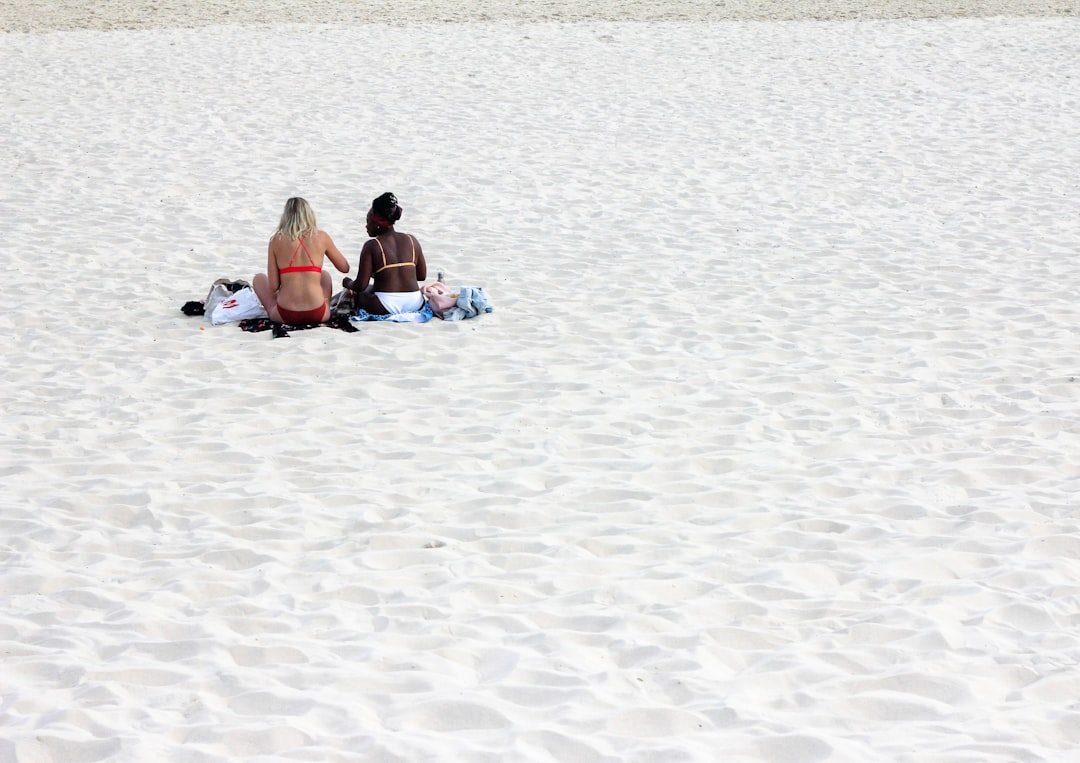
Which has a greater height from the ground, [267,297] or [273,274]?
[273,274]

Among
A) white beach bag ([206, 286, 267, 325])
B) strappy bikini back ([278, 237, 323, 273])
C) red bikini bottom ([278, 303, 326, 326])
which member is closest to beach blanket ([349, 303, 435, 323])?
red bikini bottom ([278, 303, 326, 326])

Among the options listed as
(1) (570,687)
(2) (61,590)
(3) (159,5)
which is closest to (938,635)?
(1) (570,687)

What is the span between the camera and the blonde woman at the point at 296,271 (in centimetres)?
741

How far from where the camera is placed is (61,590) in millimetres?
4367

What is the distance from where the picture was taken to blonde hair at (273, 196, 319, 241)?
292 inches

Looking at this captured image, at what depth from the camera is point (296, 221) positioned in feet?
24.4

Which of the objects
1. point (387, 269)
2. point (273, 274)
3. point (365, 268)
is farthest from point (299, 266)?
point (387, 269)

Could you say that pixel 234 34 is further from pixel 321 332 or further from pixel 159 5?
pixel 321 332

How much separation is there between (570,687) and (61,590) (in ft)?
6.58

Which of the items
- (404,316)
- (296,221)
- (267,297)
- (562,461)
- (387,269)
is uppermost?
(296,221)

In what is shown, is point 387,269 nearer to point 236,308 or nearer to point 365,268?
point 365,268

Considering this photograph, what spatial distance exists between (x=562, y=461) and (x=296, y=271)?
2730 millimetres

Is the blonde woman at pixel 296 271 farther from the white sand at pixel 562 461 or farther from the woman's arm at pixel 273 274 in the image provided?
the white sand at pixel 562 461

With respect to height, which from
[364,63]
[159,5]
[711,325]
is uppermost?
[159,5]
